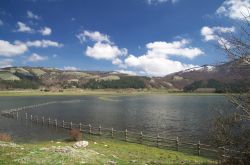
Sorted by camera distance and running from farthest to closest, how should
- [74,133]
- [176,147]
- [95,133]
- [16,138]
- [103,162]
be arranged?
[95,133]
[16,138]
[74,133]
[176,147]
[103,162]

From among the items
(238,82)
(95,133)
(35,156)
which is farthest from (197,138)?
(238,82)

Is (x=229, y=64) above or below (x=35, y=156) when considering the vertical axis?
above

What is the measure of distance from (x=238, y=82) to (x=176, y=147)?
2525 centimetres

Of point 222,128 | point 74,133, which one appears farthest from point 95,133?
point 222,128

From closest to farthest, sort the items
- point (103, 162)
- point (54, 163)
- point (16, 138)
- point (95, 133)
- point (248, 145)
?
point (248, 145)
point (54, 163)
point (103, 162)
point (16, 138)
point (95, 133)

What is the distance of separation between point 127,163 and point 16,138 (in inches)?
1147

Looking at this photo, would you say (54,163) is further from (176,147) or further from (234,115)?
(176,147)

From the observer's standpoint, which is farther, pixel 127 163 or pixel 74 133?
pixel 74 133

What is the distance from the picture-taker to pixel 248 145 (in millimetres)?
16219

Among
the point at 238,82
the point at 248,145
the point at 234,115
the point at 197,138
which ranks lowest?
the point at 197,138

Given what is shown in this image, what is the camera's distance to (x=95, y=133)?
54250mm

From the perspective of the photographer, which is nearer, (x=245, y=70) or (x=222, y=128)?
(x=245, y=70)

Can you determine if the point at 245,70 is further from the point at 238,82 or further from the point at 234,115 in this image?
the point at 234,115

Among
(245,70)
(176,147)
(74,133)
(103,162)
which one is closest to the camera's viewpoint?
(245,70)
